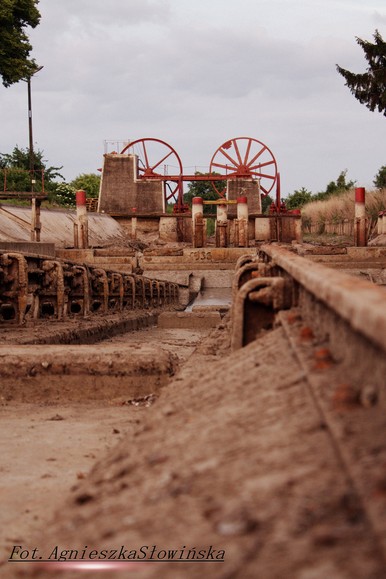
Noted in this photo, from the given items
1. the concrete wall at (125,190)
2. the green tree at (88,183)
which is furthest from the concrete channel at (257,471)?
the green tree at (88,183)

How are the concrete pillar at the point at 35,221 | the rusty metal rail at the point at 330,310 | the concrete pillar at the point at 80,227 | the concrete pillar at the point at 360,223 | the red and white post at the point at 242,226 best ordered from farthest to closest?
1. the red and white post at the point at 242,226
2. the concrete pillar at the point at 80,227
3. the concrete pillar at the point at 360,223
4. the concrete pillar at the point at 35,221
5. the rusty metal rail at the point at 330,310

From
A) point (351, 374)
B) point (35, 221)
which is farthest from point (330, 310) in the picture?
point (35, 221)

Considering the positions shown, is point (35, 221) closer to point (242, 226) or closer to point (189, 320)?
point (242, 226)

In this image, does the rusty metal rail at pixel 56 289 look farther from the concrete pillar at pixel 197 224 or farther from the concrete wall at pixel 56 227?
the concrete pillar at pixel 197 224

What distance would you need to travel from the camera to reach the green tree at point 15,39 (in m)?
28.6

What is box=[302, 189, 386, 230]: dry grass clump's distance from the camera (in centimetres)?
3897

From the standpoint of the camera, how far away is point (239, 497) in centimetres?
181

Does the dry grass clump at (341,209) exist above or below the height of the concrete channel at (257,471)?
above

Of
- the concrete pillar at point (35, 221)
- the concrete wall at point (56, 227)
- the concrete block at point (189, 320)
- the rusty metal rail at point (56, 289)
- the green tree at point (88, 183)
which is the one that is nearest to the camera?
the rusty metal rail at point (56, 289)

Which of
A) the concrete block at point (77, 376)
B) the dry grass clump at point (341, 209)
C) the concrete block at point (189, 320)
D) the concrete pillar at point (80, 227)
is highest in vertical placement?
the dry grass clump at point (341, 209)

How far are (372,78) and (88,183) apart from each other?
35.0m

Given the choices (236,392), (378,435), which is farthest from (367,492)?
(236,392)

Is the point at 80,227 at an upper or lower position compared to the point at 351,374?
upper

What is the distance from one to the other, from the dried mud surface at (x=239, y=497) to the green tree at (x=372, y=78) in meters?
32.4
